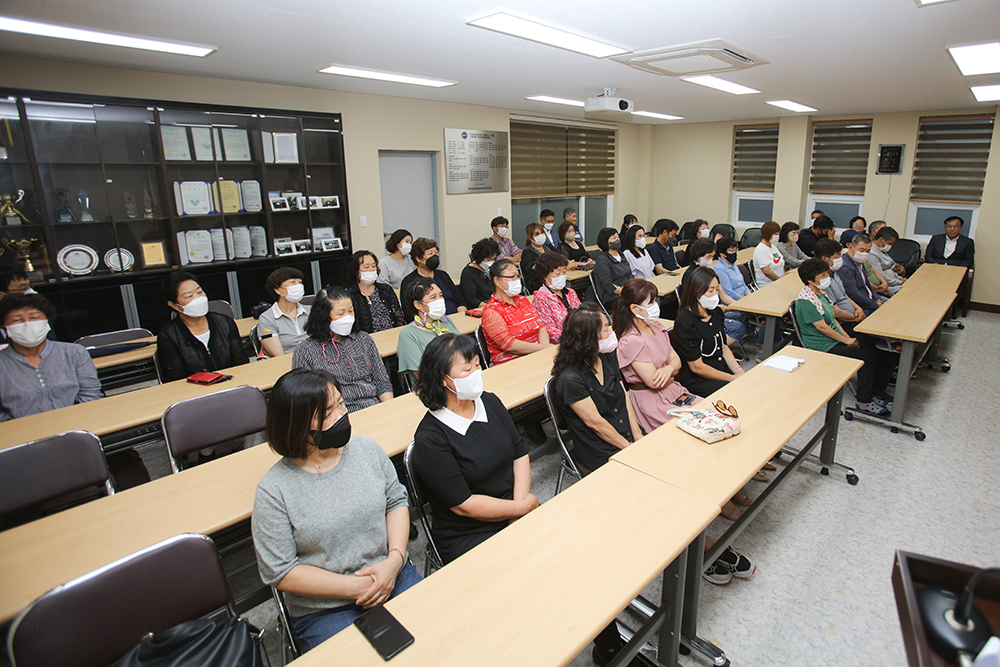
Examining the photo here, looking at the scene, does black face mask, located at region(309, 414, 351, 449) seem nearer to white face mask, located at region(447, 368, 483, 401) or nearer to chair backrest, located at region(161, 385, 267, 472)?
white face mask, located at region(447, 368, 483, 401)

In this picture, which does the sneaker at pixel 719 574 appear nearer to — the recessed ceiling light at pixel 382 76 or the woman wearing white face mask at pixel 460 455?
the woman wearing white face mask at pixel 460 455

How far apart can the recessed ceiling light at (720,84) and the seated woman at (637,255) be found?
159 centimetres

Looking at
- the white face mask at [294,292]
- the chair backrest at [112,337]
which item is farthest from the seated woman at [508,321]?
the chair backrest at [112,337]

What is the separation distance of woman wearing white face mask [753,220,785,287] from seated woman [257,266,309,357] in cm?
489

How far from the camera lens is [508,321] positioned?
3.61m

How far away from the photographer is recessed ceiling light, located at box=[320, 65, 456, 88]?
462 cm

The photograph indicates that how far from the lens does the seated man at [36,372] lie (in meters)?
2.79

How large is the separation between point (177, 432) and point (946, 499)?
13.5 feet

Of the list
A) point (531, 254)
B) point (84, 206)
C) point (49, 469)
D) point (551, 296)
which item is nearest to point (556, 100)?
point (531, 254)

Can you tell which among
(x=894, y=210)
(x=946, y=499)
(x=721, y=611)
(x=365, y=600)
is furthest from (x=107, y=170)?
(x=894, y=210)

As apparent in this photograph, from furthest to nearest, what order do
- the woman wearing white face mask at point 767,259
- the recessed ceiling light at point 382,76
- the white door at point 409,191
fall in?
1. the white door at point 409,191
2. the woman wearing white face mask at point 767,259
3. the recessed ceiling light at point 382,76

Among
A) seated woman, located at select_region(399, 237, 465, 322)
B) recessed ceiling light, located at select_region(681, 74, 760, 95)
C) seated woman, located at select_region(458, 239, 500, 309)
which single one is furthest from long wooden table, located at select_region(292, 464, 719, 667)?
recessed ceiling light, located at select_region(681, 74, 760, 95)

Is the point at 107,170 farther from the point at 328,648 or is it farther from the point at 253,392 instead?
the point at 328,648

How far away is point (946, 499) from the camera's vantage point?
3.03 metres
